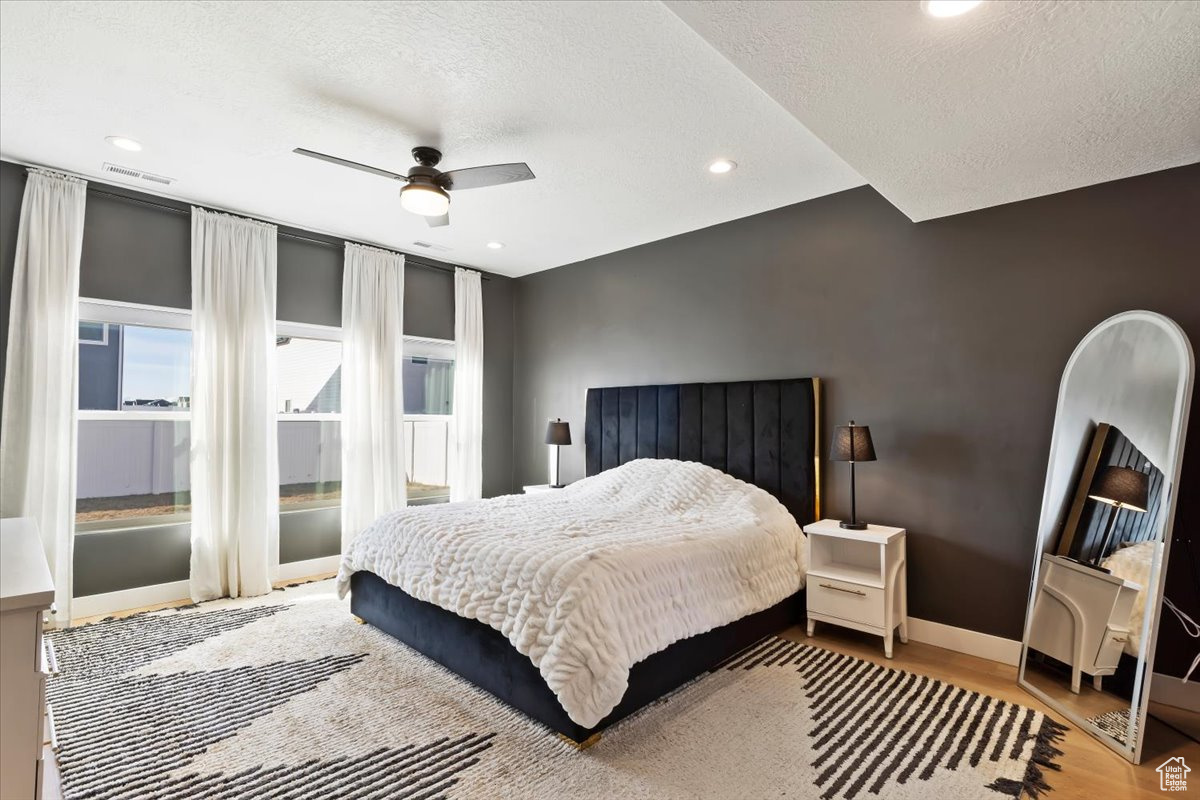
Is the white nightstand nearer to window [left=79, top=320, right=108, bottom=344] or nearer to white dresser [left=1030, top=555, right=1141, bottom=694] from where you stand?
white dresser [left=1030, top=555, right=1141, bottom=694]

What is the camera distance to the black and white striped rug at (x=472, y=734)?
1.91 m

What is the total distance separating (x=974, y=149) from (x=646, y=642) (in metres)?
2.49

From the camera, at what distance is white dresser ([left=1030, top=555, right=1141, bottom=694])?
2330 mm

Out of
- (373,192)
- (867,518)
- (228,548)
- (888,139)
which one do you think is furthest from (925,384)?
(228,548)

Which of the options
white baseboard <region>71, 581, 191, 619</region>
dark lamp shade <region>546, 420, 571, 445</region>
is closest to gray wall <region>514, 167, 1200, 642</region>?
dark lamp shade <region>546, 420, 571, 445</region>

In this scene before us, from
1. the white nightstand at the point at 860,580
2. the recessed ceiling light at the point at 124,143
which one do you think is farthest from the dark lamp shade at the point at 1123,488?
the recessed ceiling light at the point at 124,143

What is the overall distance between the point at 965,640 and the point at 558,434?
3.18 m

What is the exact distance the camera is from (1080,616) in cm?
251

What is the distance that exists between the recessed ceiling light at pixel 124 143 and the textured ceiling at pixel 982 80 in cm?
307

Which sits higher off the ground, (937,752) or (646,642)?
(646,642)

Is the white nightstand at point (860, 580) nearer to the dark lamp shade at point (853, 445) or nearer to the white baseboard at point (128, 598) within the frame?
the dark lamp shade at point (853, 445)

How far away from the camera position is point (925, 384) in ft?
10.7

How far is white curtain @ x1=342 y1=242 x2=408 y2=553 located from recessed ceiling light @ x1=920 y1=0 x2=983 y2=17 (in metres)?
4.30

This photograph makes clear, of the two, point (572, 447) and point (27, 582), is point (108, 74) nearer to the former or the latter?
point (27, 582)
